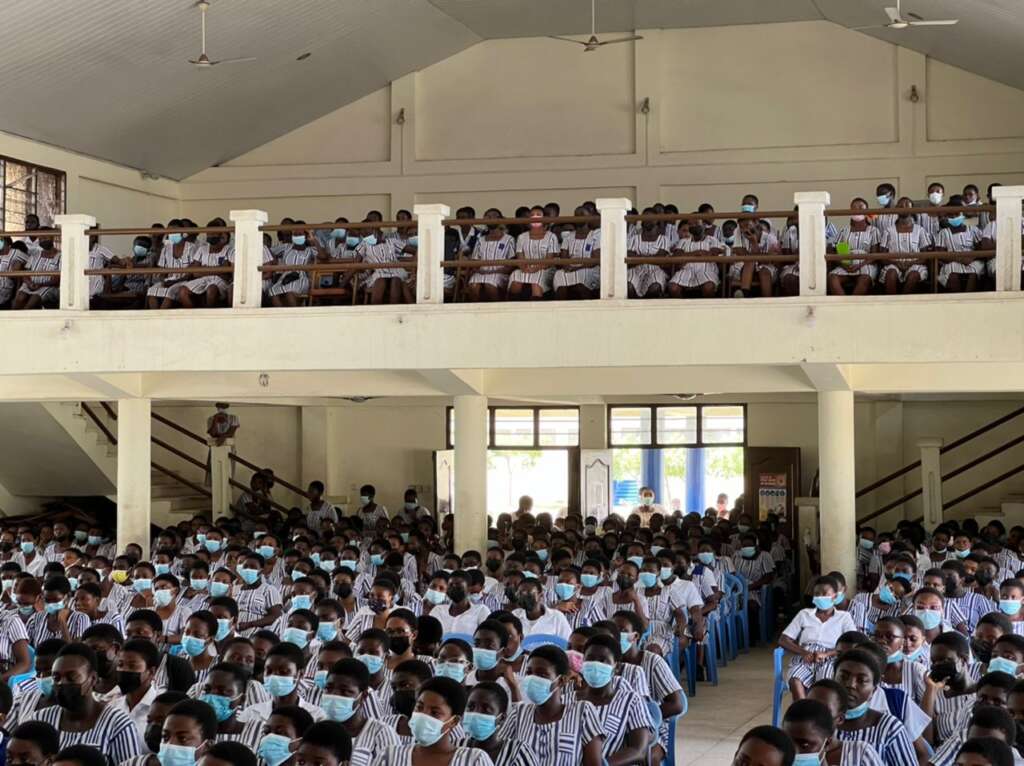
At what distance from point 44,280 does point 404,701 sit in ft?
28.0

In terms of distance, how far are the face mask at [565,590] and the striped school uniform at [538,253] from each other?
3.18m

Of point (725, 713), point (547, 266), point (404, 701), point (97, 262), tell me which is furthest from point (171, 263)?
point (404, 701)

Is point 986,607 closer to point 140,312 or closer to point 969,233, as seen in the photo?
point 969,233

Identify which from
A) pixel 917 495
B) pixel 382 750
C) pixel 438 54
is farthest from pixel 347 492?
pixel 382 750

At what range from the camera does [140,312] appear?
13.0m

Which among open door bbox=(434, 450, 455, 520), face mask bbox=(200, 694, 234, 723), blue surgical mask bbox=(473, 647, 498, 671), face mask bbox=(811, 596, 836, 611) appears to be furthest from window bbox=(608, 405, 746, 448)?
face mask bbox=(200, 694, 234, 723)

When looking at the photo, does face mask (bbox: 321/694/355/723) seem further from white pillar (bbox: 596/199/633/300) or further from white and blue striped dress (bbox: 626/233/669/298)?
white and blue striped dress (bbox: 626/233/669/298)

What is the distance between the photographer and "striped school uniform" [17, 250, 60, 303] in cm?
1356

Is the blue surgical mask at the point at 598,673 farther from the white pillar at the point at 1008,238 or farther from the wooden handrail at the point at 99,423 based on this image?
the wooden handrail at the point at 99,423

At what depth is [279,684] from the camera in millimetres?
6984

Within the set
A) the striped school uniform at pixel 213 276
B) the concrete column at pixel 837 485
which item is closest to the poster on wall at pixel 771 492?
the concrete column at pixel 837 485

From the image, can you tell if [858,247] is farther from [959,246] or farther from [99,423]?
[99,423]

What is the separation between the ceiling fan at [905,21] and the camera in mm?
13453

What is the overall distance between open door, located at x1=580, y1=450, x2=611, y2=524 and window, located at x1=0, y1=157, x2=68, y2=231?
29.4 ft
